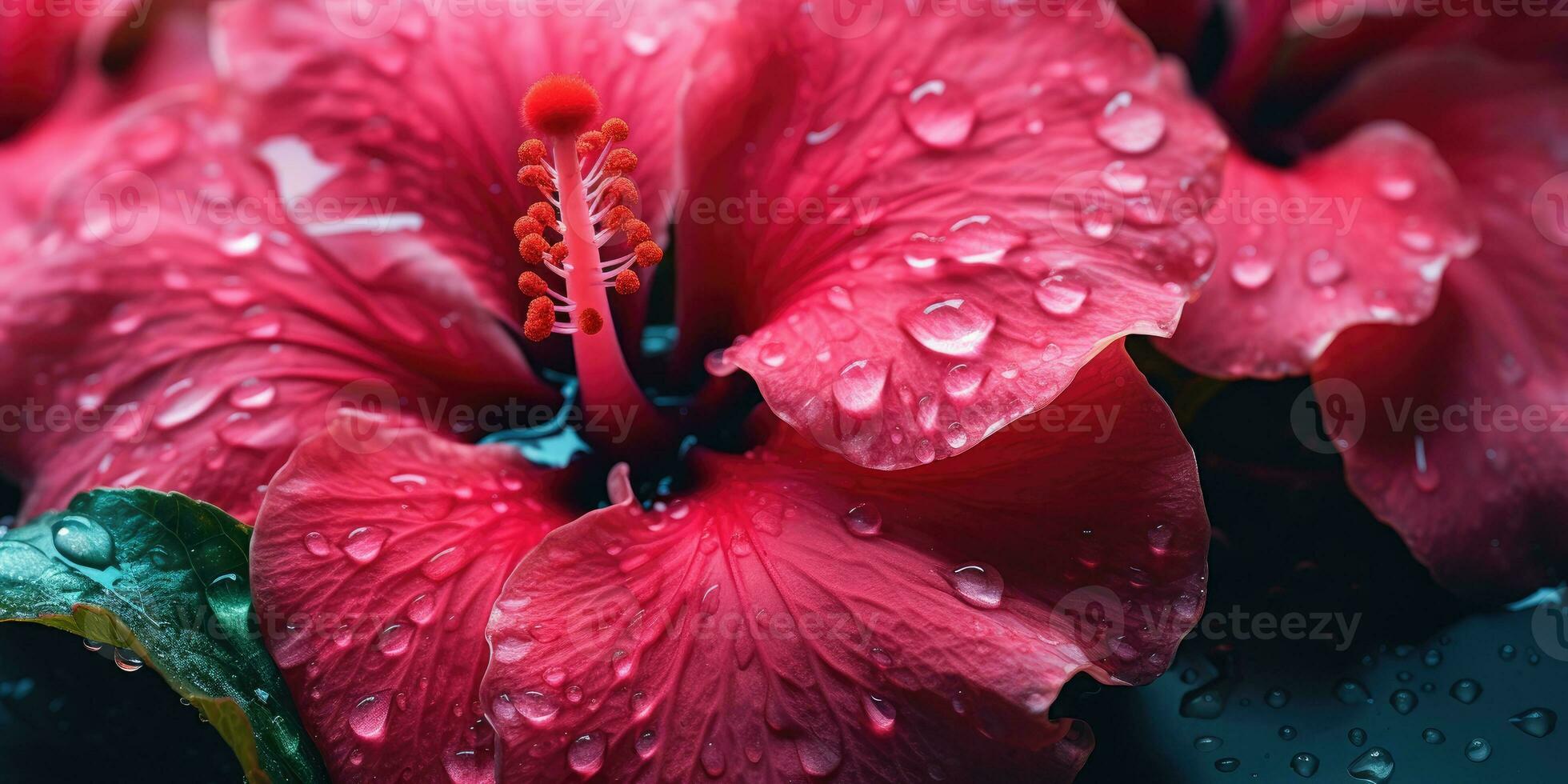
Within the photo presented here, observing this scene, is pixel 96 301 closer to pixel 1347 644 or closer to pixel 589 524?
pixel 589 524

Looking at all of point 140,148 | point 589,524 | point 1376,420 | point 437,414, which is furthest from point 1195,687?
point 140,148

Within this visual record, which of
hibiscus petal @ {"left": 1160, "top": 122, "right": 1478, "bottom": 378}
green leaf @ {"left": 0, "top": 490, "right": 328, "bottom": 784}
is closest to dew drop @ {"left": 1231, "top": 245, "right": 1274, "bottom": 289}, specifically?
hibiscus petal @ {"left": 1160, "top": 122, "right": 1478, "bottom": 378}

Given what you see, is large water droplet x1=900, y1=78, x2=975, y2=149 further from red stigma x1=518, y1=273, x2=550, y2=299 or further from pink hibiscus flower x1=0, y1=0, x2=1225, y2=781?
red stigma x1=518, y1=273, x2=550, y2=299

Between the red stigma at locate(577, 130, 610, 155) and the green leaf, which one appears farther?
the red stigma at locate(577, 130, 610, 155)

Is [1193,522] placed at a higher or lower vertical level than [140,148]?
lower

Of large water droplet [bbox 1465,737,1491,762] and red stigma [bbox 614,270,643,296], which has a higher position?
red stigma [bbox 614,270,643,296]

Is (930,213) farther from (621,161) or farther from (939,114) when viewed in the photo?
(621,161)
